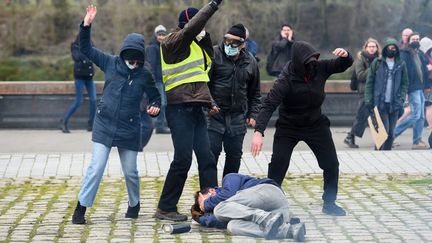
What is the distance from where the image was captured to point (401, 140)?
1681cm

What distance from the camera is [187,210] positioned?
10.5 metres

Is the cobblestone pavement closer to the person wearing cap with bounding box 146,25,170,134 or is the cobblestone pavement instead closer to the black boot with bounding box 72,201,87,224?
the black boot with bounding box 72,201,87,224

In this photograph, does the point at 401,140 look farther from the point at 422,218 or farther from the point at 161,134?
the point at 422,218

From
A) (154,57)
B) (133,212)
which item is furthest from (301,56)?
(154,57)

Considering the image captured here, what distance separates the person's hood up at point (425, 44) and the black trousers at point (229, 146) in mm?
6499

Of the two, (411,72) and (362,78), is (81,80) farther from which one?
(411,72)

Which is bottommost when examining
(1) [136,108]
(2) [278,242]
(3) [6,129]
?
(3) [6,129]

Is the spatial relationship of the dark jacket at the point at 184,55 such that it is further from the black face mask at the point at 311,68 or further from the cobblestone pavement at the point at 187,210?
the cobblestone pavement at the point at 187,210

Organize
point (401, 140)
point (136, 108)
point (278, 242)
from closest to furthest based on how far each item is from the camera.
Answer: point (278, 242)
point (136, 108)
point (401, 140)

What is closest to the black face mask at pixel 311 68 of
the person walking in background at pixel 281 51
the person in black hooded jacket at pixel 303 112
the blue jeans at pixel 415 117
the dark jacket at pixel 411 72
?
the person in black hooded jacket at pixel 303 112

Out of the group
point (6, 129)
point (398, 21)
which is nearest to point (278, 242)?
point (6, 129)

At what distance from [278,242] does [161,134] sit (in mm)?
8866

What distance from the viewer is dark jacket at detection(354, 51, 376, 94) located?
1564cm

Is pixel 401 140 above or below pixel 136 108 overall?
below
